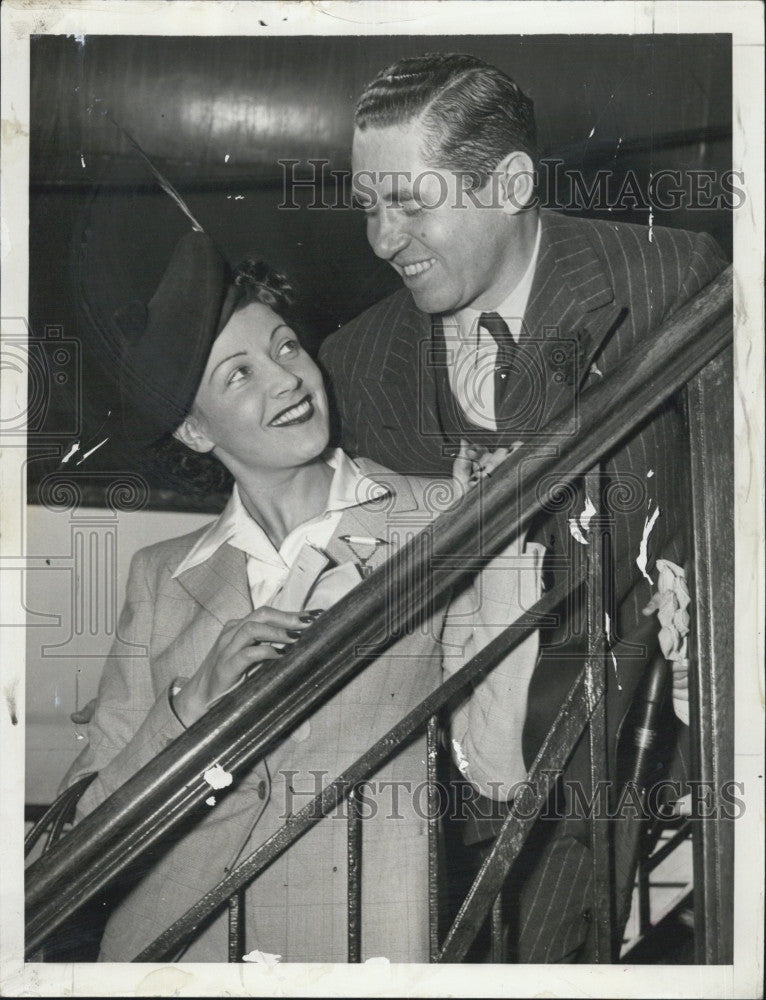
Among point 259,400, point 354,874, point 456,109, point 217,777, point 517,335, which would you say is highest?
point 456,109

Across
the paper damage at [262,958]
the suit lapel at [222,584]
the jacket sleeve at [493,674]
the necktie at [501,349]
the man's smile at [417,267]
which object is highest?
the man's smile at [417,267]

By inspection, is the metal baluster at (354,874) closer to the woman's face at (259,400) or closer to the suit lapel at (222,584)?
the suit lapel at (222,584)

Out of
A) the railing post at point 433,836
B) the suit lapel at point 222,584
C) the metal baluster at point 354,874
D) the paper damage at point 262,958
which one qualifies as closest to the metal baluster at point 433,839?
the railing post at point 433,836

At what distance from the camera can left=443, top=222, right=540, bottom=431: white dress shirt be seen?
155 cm

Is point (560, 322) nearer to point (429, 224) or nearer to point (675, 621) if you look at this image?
point (429, 224)

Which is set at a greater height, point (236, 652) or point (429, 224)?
point (429, 224)

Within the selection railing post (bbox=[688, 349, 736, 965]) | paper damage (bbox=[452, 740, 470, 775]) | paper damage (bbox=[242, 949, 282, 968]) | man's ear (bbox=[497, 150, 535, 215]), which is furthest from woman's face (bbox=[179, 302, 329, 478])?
paper damage (bbox=[242, 949, 282, 968])

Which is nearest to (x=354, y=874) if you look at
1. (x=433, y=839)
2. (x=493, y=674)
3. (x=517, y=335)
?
(x=433, y=839)

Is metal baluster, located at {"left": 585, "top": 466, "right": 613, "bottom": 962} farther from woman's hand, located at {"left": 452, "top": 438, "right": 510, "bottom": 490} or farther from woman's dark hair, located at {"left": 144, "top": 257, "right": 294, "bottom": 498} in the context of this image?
woman's dark hair, located at {"left": 144, "top": 257, "right": 294, "bottom": 498}

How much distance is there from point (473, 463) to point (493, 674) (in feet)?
1.08

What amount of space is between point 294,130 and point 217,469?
56 centimetres

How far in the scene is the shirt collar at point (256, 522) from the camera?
5.12 ft

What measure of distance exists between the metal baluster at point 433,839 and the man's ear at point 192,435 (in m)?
0.55

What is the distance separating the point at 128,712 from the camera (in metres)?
1.55
